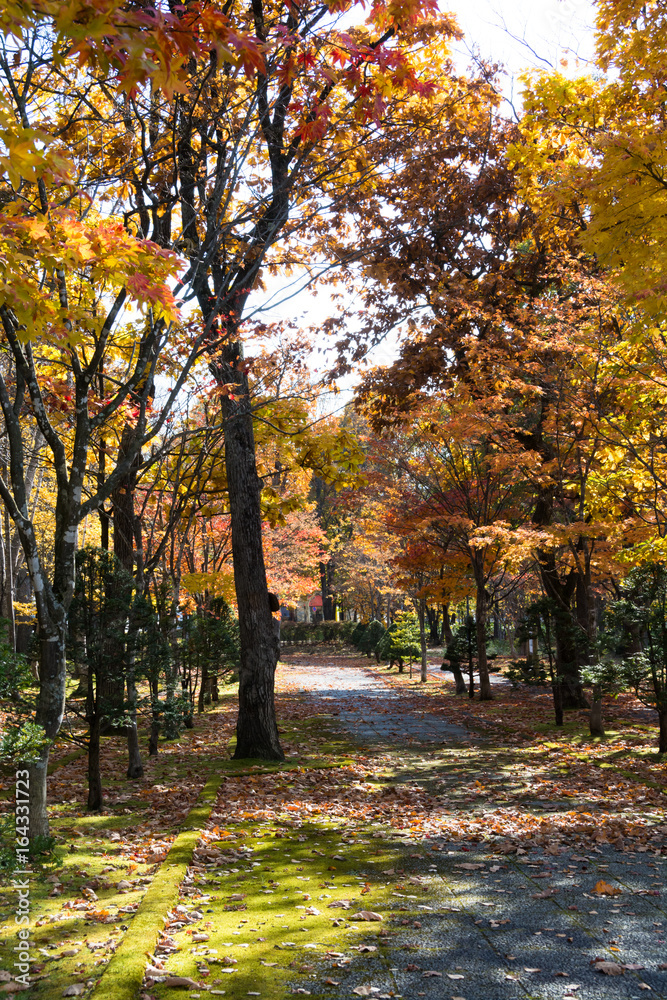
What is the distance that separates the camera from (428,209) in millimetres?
12133

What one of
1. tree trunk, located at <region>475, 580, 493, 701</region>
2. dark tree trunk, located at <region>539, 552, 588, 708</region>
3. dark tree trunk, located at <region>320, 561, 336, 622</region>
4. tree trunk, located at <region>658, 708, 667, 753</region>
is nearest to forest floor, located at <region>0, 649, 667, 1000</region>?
tree trunk, located at <region>658, 708, 667, 753</region>

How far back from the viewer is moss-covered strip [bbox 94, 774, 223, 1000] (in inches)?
120

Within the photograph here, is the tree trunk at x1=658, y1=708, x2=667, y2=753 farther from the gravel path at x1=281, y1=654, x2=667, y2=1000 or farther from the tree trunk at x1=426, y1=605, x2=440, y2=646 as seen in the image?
the tree trunk at x1=426, y1=605, x2=440, y2=646

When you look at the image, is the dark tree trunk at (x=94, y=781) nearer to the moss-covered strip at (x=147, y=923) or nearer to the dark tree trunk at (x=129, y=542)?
the dark tree trunk at (x=129, y=542)

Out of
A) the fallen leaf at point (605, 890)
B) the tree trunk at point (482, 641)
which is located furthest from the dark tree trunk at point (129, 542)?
the tree trunk at point (482, 641)

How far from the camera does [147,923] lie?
3766 millimetres

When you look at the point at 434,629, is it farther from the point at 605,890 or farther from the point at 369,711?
the point at 605,890

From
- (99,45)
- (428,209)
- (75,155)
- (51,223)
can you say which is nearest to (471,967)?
(99,45)

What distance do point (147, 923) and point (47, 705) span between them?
5.98ft

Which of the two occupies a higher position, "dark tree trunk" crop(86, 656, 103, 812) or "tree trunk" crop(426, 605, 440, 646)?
"dark tree trunk" crop(86, 656, 103, 812)

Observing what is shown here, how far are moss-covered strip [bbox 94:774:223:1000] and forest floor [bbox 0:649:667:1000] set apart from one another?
0.01 m

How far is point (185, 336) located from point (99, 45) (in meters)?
5.66

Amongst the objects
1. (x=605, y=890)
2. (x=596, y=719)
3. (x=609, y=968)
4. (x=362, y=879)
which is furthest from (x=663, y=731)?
(x=609, y=968)

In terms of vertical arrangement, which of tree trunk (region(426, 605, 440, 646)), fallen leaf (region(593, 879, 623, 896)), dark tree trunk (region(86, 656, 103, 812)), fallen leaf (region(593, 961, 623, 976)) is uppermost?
dark tree trunk (region(86, 656, 103, 812))
